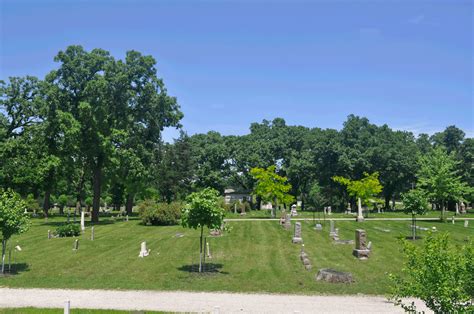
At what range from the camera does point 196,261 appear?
22734 millimetres

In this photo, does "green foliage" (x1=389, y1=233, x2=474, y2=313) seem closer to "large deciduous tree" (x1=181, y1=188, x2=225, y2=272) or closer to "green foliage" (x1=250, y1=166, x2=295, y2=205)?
"large deciduous tree" (x1=181, y1=188, x2=225, y2=272)

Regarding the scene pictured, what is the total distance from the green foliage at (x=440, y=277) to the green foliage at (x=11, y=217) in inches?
688

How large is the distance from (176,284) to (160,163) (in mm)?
49370

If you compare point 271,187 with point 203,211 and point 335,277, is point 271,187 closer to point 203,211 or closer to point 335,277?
point 203,211

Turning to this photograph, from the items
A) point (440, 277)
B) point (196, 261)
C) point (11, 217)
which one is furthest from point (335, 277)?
point (11, 217)

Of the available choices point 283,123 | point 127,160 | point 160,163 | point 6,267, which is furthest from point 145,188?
point 6,267

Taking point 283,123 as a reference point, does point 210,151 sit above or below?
below

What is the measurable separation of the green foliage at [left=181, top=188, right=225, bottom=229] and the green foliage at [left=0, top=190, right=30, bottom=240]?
785cm

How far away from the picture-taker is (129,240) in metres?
31.4

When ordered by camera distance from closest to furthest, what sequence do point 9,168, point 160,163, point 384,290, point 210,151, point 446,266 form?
point 446,266, point 384,290, point 9,168, point 160,163, point 210,151

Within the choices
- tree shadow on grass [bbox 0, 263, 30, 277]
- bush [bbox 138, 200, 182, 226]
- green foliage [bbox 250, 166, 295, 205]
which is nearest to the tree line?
bush [bbox 138, 200, 182, 226]

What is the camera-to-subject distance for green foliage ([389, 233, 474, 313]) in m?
8.78

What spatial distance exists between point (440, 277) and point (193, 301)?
28.9 ft

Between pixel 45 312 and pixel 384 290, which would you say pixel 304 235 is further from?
pixel 45 312
